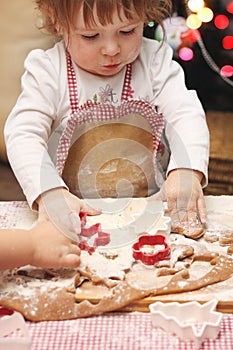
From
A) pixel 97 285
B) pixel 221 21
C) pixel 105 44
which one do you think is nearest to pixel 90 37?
pixel 105 44

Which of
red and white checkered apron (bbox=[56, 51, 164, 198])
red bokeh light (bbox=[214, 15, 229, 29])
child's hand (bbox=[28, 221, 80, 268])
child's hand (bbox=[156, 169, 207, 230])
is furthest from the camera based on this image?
red bokeh light (bbox=[214, 15, 229, 29])

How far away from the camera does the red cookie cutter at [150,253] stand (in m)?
0.92

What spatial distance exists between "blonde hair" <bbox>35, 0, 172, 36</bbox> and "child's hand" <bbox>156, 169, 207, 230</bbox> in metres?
0.27

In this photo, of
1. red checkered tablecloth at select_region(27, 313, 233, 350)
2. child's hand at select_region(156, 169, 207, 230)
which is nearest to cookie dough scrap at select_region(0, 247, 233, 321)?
red checkered tablecloth at select_region(27, 313, 233, 350)

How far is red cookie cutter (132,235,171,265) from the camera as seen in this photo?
36.1 inches

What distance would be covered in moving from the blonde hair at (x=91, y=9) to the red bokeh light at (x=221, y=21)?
58 centimetres

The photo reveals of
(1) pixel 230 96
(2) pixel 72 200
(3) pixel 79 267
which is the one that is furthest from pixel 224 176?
(3) pixel 79 267

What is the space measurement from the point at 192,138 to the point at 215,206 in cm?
12

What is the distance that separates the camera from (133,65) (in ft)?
3.98

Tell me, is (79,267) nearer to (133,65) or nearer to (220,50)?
(133,65)

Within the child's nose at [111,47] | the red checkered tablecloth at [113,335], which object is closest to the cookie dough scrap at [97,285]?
the red checkered tablecloth at [113,335]

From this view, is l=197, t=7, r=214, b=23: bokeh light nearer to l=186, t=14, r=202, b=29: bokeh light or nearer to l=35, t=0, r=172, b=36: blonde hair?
l=186, t=14, r=202, b=29: bokeh light

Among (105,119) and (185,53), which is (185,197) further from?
(185,53)

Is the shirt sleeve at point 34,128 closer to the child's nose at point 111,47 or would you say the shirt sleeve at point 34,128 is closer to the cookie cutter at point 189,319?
the child's nose at point 111,47
